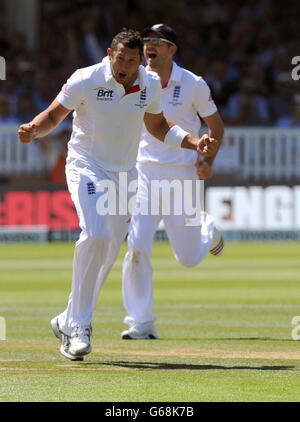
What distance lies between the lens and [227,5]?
1077 inches

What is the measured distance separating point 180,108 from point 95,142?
208 cm

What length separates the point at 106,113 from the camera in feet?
28.4

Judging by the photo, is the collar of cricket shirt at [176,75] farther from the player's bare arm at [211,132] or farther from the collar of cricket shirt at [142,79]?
the collar of cricket shirt at [142,79]

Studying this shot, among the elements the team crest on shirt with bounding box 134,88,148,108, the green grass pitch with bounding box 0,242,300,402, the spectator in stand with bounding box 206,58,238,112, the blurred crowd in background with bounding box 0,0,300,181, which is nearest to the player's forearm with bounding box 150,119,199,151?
the team crest on shirt with bounding box 134,88,148,108

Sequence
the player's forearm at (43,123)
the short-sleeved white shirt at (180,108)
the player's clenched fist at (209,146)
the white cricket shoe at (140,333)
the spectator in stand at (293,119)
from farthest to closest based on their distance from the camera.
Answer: the spectator in stand at (293,119) → the short-sleeved white shirt at (180,108) → the white cricket shoe at (140,333) → the player's clenched fist at (209,146) → the player's forearm at (43,123)

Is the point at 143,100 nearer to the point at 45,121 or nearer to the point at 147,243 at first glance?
the point at 45,121

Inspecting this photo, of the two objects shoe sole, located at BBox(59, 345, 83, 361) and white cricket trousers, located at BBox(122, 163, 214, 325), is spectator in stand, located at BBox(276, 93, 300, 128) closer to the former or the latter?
white cricket trousers, located at BBox(122, 163, 214, 325)

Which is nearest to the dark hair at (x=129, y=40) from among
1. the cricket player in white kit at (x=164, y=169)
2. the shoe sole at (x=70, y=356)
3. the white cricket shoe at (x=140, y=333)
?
the cricket player in white kit at (x=164, y=169)

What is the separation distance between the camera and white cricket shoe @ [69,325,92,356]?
838 cm

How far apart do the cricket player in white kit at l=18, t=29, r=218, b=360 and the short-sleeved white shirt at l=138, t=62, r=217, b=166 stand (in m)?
1.68

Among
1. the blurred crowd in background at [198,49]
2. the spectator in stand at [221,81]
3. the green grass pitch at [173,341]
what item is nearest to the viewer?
the green grass pitch at [173,341]

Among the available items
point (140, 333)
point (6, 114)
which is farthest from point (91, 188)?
point (6, 114)

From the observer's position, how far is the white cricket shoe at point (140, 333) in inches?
400

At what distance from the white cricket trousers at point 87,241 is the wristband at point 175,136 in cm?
74
